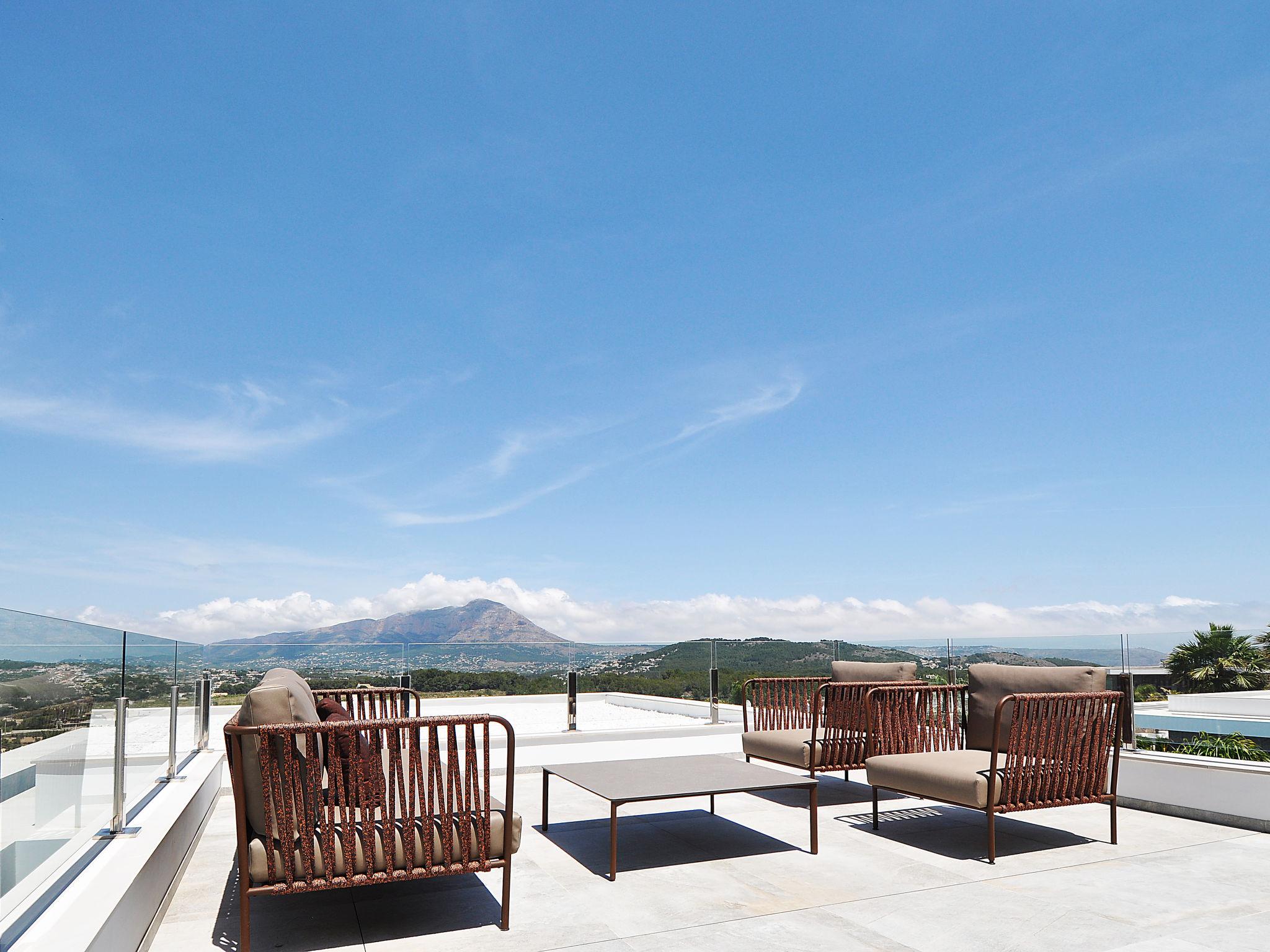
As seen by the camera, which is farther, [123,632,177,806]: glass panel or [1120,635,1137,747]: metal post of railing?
[1120,635,1137,747]: metal post of railing

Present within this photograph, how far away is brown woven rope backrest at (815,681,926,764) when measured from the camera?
518 cm

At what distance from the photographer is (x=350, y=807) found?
300 centimetres

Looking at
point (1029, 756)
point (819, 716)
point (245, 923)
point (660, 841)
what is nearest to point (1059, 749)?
point (1029, 756)

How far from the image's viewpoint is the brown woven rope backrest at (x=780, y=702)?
6137mm

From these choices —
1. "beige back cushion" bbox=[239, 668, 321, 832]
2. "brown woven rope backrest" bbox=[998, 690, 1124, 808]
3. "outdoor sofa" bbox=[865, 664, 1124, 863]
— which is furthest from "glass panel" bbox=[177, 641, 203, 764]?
"brown woven rope backrest" bbox=[998, 690, 1124, 808]

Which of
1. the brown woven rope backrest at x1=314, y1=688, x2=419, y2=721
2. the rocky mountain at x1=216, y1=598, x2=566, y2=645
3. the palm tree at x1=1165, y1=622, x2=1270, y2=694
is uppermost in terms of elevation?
the rocky mountain at x1=216, y1=598, x2=566, y2=645

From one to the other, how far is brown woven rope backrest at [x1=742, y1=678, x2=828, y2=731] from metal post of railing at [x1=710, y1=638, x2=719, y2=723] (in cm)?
251

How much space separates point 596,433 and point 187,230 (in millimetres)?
10737

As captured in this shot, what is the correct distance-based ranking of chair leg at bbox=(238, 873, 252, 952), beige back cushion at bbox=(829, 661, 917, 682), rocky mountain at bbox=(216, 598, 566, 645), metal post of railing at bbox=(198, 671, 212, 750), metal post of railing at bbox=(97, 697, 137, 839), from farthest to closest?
rocky mountain at bbox=(216, 598, 566, 645) < metal post of railing at bbox=(198, 671, 212, 750) < beige back cushion at bbox=(829, 661, 917, 682) < metal post of railing at bbox=(97, 697, 137, 839) < chair leg at bbox=(238, 873, 252, 952)

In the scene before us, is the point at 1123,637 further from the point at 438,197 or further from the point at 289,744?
the point at 438,197

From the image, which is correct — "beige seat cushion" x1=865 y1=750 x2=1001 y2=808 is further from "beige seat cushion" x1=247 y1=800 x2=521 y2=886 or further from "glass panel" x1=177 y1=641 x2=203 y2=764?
"glass panel" x1=177 y1=641 x2=203 y2=764

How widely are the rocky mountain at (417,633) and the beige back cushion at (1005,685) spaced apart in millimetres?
4388

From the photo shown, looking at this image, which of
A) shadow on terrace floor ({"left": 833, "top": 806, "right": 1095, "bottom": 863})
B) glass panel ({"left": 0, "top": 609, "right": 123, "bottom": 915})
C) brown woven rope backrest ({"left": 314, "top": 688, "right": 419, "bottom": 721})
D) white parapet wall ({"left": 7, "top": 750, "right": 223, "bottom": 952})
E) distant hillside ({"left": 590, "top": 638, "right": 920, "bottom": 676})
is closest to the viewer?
Result: glass panel ({"left": 0, "top": 609, "right": 123, "bottom": 915})

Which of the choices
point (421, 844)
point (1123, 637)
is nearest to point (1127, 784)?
point (1123, 637)
